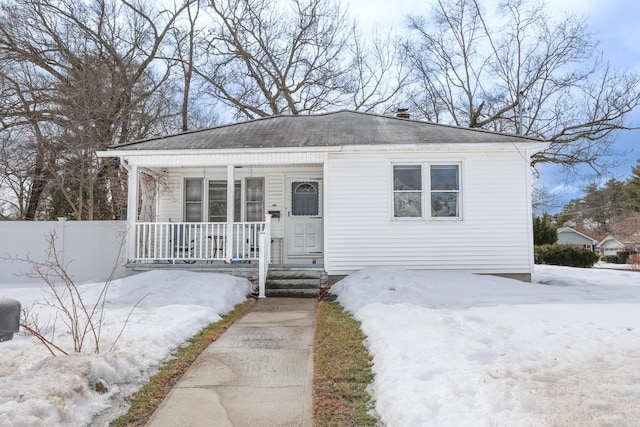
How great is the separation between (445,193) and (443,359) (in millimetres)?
6651

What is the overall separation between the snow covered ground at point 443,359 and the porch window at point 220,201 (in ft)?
13.7

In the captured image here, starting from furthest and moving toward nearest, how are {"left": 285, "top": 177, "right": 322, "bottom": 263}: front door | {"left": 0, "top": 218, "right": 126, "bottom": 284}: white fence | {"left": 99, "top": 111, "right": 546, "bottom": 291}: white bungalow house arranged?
{"left": 285, "top": 177, "right": 322, "bottom": 263}: front door, {"left": 0, "top": 218, "right": 126, "bottom": 284}: white fence, {"left": 99, "top": 111, "right": 546, "bottom": 291}: white bungalow house

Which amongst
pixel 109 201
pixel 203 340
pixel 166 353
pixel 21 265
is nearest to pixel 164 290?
pixel 203 340

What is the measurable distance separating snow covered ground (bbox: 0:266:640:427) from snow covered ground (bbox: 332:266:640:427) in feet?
0.04

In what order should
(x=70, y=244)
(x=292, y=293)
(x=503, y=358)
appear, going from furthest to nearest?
(x=70, y=244) → (x=292, y=293) → (x=503, y=358)

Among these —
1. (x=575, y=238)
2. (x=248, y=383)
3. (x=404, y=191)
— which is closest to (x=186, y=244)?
(x=404, y=191)

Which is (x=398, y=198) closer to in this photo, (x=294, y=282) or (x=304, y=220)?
(x=304, y=220)

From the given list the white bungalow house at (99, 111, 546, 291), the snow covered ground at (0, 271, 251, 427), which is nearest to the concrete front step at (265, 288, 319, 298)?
the white bungalow house at (99, 111, 546, 291)

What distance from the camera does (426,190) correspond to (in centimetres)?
1001

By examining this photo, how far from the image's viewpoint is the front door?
37.5 feet

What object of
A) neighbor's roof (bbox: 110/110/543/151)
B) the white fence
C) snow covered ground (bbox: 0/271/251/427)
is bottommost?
snow covered ground (bbox: 0/271/251/427)

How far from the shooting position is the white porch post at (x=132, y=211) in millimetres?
10123

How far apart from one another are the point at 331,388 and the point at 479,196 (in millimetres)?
7370

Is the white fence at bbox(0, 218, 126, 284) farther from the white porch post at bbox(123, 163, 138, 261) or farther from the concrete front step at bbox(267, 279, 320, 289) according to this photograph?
the concrete front step at bbox(267, 279, 320, 289)
